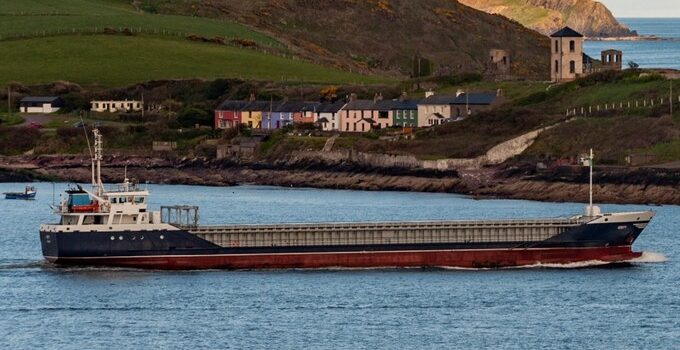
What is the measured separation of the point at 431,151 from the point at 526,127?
6.94m

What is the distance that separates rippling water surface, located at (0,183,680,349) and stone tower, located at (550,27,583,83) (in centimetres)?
6742

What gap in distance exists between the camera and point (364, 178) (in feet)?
445

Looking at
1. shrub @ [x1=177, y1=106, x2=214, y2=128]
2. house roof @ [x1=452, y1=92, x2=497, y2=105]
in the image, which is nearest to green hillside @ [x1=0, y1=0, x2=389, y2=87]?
shrub @ [x1=177, y1=106, x2=214, y2=128]

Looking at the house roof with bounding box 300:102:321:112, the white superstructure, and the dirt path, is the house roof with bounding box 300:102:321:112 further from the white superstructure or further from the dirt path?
the white superstructure

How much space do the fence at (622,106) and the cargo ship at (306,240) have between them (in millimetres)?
53907

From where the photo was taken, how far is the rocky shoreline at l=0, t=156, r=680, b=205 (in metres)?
118

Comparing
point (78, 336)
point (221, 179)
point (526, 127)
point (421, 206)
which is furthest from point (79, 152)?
point (78, 336)

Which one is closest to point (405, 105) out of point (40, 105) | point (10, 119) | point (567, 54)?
point (567, 54)

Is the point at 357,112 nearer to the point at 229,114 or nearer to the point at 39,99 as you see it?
the point at 229,114

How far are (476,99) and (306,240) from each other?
70927mm

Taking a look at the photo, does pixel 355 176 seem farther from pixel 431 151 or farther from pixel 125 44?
pixel 125 44

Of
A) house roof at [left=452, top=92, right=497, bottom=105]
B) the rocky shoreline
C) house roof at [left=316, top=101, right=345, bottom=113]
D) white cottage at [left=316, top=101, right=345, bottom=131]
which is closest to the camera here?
the rocky shoreline

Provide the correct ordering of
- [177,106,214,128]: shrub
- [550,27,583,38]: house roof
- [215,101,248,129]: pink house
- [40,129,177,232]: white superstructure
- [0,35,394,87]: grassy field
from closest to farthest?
[40,129,177,232]: white superstructure, [550,27,583,38]: house roof, [215,101,248,129]: pink house, [177,106,214,128]: shrub, [0,35,394,87]: grassy field

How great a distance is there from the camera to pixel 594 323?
7094cm
